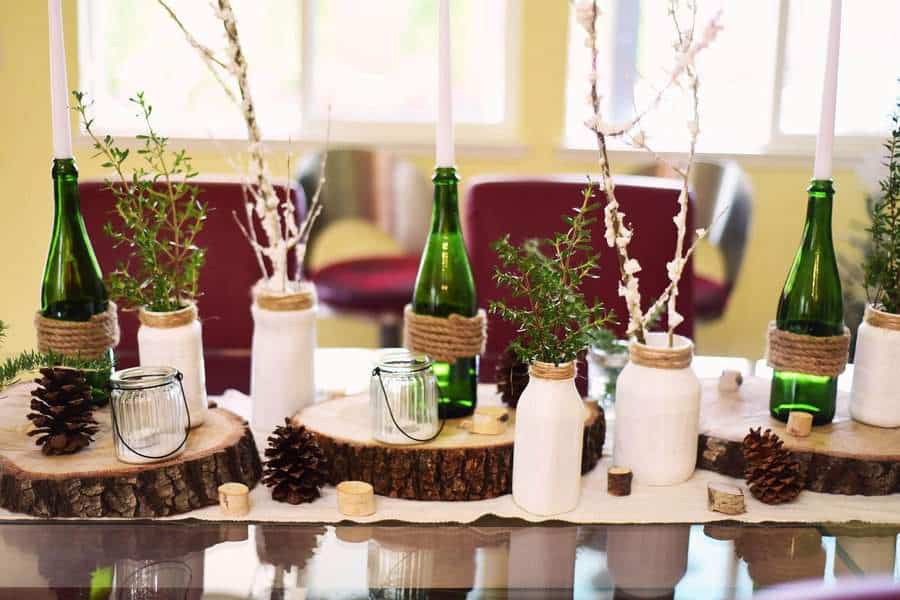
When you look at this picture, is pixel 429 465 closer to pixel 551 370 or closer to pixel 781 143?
pixel 551 370

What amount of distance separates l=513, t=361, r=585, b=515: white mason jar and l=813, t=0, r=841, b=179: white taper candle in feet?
1.29

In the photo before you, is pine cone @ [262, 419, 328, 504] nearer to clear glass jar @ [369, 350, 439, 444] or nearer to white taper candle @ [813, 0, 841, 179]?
clear glass jar @ [369, 350, 439, 444]

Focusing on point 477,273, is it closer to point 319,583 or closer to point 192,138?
point 319,583

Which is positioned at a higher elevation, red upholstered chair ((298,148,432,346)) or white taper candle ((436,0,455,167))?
white taper candle ((436,0,455,167))

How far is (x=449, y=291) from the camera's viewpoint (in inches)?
47.4

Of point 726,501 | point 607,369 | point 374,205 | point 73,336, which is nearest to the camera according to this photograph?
point 726,501

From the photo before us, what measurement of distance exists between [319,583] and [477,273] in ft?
3.94

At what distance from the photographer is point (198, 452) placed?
3.51 ft

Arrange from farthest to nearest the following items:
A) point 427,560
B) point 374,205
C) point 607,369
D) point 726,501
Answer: point 374,205
point 607,369
point 726,501
point 427,560

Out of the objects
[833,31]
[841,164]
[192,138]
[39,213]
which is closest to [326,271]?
[192,138]

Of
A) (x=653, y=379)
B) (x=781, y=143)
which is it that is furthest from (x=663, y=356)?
(x=781, y=143)

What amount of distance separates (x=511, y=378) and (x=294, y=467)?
307mm

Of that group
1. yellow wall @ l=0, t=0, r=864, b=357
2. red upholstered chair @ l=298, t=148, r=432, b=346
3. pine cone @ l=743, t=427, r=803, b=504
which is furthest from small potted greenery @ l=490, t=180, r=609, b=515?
yellow wall @ l=0, t=0, r=864, b=357

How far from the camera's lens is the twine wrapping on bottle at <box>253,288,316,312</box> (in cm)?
122
